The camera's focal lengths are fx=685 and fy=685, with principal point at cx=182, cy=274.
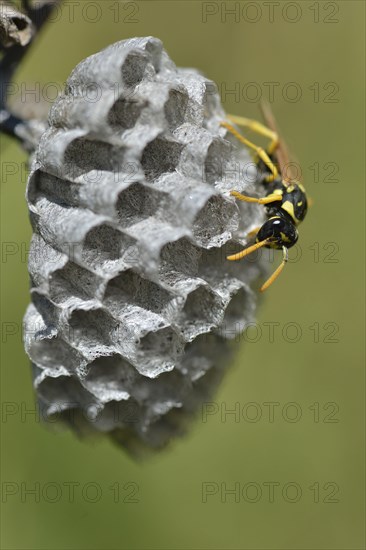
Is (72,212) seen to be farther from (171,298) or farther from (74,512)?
(74,512)

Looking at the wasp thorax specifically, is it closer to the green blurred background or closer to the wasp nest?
the wasp nest

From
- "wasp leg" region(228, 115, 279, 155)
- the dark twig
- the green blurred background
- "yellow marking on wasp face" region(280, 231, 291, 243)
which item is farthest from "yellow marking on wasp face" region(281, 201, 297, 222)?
the green blurred background

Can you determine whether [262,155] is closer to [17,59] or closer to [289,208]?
[289,208]

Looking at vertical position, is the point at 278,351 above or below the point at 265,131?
below

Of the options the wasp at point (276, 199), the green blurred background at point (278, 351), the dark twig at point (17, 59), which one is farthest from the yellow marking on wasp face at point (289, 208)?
the green blurred background at point (278, 351)

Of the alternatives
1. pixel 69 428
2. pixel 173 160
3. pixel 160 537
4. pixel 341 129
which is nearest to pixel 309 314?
pixel 341 129

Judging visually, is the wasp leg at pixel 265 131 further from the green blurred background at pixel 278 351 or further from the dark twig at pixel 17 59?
the green blurred background at pixel 278 351

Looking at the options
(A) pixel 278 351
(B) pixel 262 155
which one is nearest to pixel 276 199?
(B) pixel 262 155
